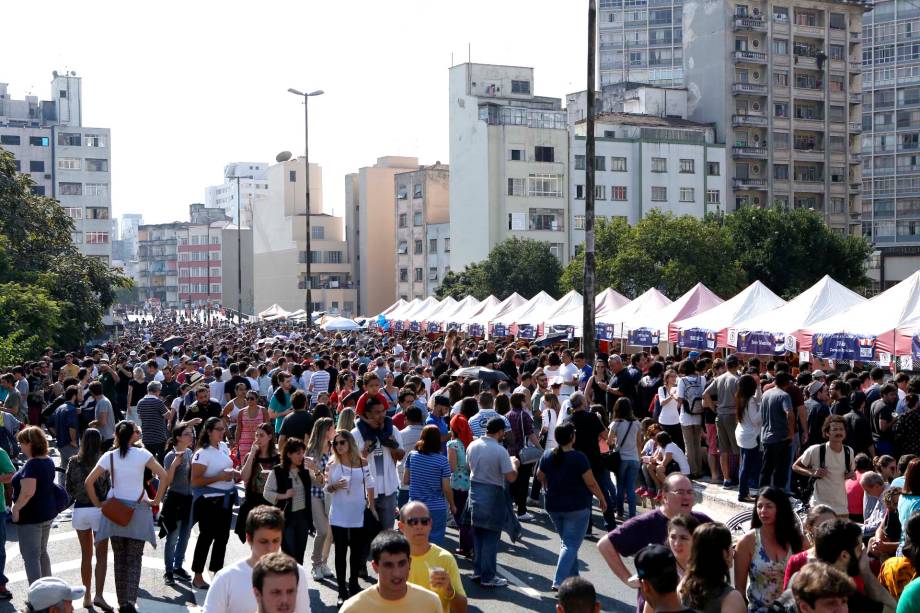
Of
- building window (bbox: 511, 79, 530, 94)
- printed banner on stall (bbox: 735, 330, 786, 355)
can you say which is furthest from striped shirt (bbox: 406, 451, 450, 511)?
building window (bbox: 511, 79, 530, 94)

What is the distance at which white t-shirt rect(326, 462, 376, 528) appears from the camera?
9.95 m

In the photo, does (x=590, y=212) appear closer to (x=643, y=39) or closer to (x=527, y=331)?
(x=527, y=331)

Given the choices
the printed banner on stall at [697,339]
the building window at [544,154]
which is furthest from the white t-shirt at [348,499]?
the building window at [544,154]

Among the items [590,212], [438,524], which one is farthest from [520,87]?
[438,524]

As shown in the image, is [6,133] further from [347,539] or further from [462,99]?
[347,539]

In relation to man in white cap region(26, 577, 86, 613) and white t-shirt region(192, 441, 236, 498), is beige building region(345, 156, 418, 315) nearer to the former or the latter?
white t-shirt region(192, 441, 236, 498)

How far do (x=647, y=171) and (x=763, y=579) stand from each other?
76.3 m

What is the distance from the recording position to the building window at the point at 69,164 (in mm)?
109312

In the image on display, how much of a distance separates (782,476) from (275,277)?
354ft

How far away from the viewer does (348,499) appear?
995 cm

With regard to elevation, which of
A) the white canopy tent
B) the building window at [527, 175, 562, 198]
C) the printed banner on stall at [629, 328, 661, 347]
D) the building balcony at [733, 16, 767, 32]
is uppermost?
the building balcony at [733, 16, 767, 32]

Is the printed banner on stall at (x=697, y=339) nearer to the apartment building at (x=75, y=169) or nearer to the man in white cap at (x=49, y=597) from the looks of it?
the man in white cap at (x=49, y=597)

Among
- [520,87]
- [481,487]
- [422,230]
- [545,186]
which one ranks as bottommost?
[481,487]

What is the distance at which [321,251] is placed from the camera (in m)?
110
